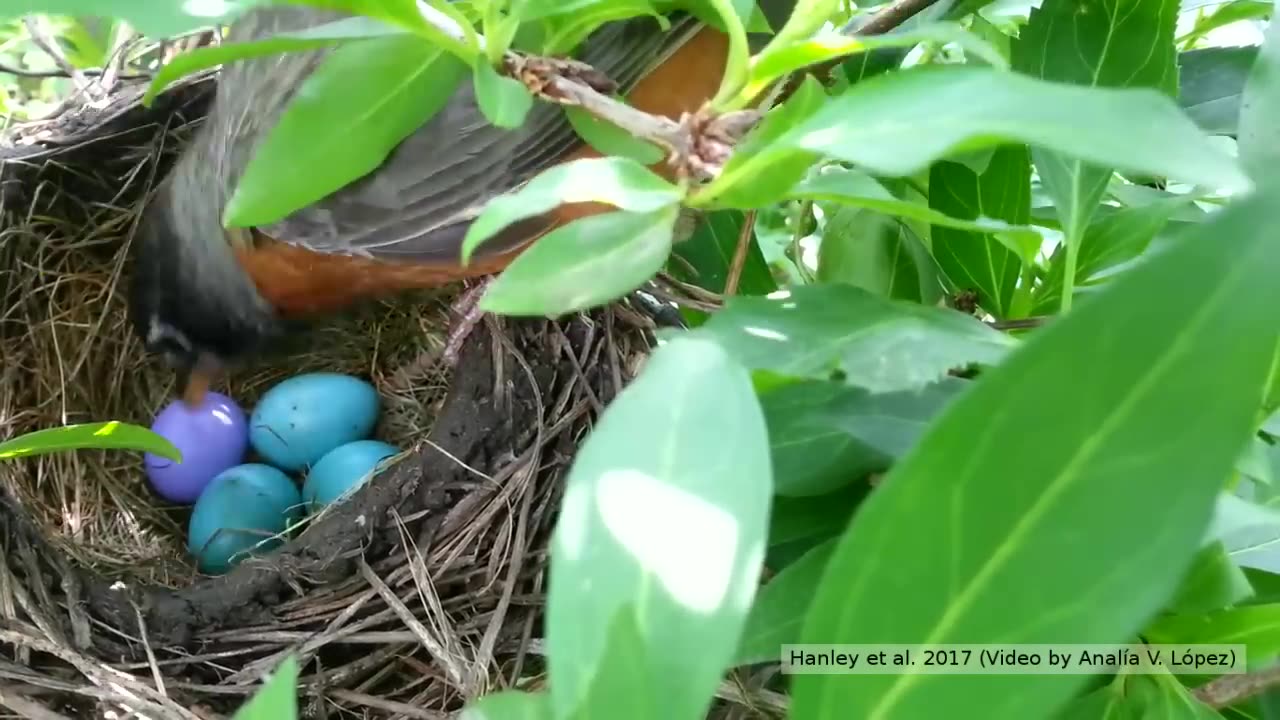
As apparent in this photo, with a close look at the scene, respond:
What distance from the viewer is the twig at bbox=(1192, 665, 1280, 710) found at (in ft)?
1.33

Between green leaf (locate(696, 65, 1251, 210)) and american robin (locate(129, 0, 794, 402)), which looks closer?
green leaf (locate(696, 65, 1251, 210))

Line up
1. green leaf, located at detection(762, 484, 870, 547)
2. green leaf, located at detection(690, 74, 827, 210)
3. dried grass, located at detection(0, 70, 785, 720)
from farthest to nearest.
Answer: dried grass, located at detection(0, 70, 785, 720), green leaf, located at detection(762, 484, 870, 547), green leaf, located at detection(690, 74, 827, 210)

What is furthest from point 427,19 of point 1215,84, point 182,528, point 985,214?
point 182,528

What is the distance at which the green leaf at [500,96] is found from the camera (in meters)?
0.43

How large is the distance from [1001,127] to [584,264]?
0.52 ft

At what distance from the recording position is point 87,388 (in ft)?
4.35

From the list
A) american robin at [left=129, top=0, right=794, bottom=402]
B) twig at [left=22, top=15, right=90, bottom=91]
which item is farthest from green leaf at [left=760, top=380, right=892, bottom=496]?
twig at [left=22, top=15, right=90, bottom=91]

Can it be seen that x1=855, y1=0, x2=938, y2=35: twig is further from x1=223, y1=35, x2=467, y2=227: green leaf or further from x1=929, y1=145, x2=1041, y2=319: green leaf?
x1=223, y1=35, x2=467, y2=227: green leaf

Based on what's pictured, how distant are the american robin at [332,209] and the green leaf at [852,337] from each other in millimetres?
→ 426

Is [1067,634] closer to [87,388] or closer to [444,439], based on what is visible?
[444,439]

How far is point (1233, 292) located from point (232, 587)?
3.14ft

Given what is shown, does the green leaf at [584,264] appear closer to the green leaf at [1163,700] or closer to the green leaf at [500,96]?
the green leaf at [500,96]

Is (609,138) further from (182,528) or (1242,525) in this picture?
(182,528)

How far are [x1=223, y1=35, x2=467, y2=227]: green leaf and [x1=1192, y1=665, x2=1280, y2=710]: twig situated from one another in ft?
1.52
